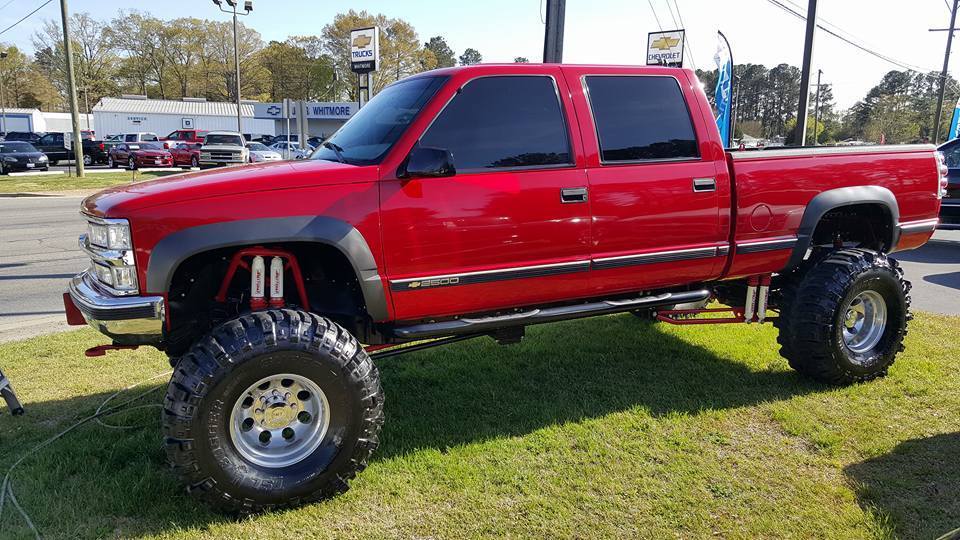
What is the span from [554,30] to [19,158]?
101 feet

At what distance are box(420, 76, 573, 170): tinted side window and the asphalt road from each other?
15.5ft

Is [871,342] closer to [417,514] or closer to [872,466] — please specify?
[872,466]

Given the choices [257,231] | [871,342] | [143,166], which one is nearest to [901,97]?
[143,166]

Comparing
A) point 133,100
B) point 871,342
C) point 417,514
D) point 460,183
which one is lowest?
point 417,514

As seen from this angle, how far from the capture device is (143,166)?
103ft

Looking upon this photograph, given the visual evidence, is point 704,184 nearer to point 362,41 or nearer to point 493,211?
point 493,211

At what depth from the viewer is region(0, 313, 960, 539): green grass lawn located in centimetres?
318

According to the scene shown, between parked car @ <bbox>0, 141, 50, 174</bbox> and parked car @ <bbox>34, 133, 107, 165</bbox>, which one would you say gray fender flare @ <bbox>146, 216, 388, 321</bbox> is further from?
parked car @ <bbox>34, 133, 107, 165</bbox>

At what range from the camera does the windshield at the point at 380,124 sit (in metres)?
3.75

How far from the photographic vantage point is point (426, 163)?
3.43m

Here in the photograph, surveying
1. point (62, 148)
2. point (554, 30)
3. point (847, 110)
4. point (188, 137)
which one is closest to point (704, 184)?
point (554, 30)

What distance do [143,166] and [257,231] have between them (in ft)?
105

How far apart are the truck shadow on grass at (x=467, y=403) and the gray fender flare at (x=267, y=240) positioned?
3.46 ft

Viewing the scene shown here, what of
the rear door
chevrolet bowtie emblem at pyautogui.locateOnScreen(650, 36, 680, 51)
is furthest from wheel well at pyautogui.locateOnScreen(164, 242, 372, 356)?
chevrolet bowtie emblem at pyautogui.locateOnScreen(650, 36, 680, 51)
